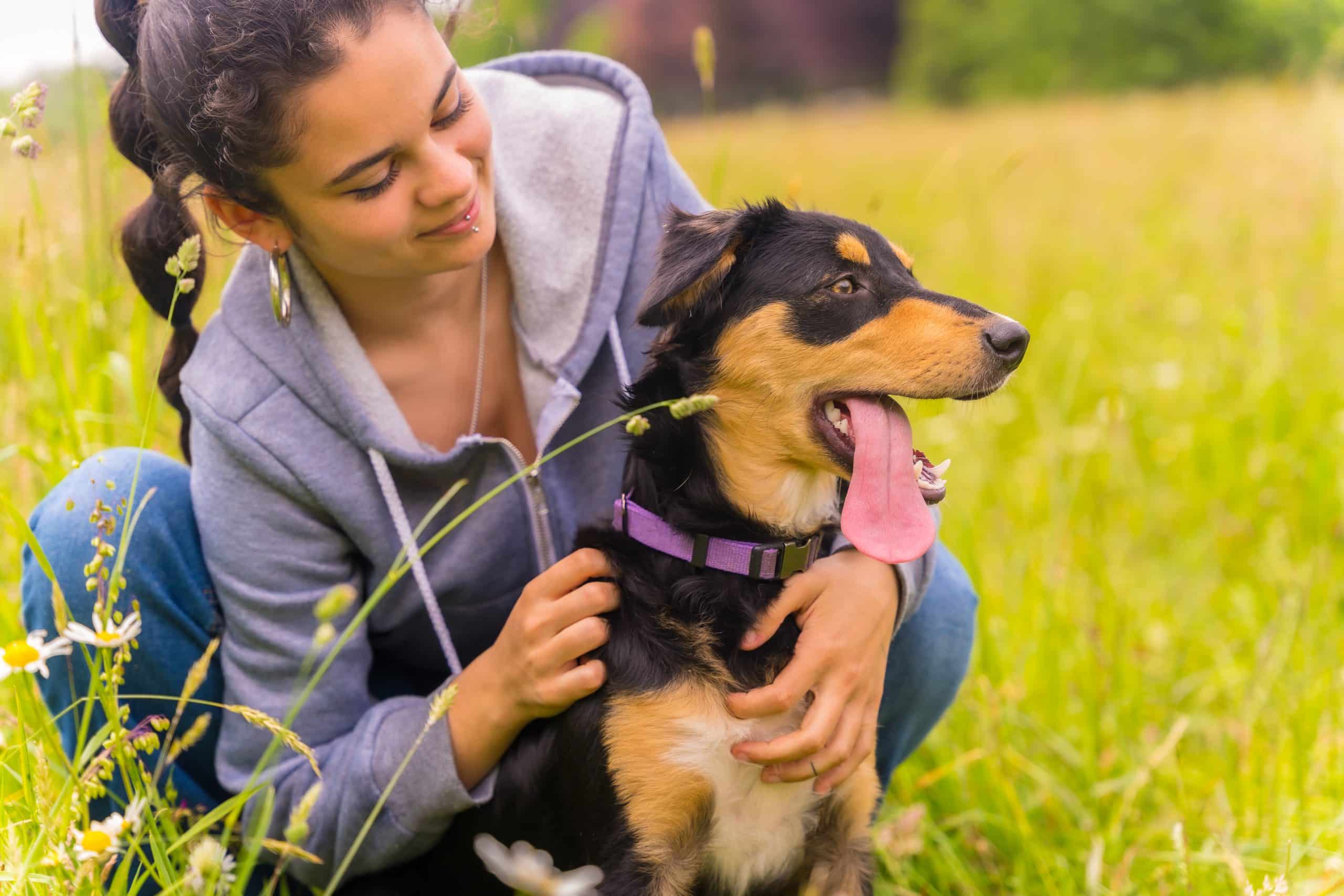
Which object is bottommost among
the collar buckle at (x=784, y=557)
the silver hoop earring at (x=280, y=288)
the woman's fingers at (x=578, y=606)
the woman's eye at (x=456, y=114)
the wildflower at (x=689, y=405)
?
the woman's fingers at (x=578, y=606)

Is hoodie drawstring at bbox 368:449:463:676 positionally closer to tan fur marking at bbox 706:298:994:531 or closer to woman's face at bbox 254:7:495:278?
woman's face at bbox 254:7:495:278

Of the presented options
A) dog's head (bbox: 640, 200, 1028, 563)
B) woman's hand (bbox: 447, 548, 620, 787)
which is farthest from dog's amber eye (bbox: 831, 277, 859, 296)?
woman's hand (bbox: 447, 548, 620, 787)

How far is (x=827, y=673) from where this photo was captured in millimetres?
2072

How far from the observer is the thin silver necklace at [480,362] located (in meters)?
2.46

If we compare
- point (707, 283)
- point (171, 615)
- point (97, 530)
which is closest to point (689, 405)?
point (707, 283)

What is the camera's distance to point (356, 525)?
230 cm

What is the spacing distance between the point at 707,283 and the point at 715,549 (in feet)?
1.54

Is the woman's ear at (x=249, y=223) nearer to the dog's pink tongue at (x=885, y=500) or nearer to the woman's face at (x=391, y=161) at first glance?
the woman's face at (x=391, y=161)

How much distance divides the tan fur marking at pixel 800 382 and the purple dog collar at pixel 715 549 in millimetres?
91

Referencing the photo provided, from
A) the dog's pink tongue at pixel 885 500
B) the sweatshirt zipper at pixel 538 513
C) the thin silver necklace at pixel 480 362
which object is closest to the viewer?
the dog's pink tongue at pixel 885 500

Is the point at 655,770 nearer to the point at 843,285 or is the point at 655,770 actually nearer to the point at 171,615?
the point at 843,285

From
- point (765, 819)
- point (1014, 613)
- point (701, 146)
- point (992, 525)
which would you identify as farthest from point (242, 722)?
point (701, 146)

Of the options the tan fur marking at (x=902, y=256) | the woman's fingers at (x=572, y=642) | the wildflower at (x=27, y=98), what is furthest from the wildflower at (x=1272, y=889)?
the wildflower at (x=27, y=98)

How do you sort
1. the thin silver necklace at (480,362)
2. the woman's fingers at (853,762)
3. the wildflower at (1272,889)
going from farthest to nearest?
the thin silver necklace at (480,362) < the woman's fingers at (853,762) < the wildflower at (1272,889)
